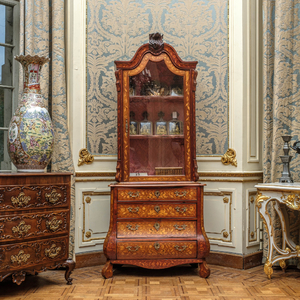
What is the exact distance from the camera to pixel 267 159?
349cm

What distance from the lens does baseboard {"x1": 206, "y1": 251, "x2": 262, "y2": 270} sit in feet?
11.2

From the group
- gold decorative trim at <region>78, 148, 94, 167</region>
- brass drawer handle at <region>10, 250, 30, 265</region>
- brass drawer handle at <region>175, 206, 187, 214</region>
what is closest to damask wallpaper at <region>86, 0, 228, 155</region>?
gold decorative trim at <region>78, 148, 94, 167</region>

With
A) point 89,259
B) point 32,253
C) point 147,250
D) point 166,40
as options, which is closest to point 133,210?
point 147,250

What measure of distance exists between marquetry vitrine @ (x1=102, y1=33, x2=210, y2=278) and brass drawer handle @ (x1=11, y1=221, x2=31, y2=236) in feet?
2.46

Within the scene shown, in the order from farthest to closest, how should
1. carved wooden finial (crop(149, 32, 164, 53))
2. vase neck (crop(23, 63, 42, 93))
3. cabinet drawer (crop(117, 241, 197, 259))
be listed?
carved wooden finial (crop(149, 32, 164, 53)) < cabinet drawer (crop(117, 241, 197, 259)) < vase neck (crop(23, 63, 42, 93))

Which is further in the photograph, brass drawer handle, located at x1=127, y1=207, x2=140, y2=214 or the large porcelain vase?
brass drawer handle, located at x1=127, y1=207, x2=140, y2=214

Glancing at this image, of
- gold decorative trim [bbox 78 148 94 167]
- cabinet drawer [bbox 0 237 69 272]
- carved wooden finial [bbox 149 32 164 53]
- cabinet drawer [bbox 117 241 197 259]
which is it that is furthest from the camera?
gold decorative trim [bbox 78 148 94 167]

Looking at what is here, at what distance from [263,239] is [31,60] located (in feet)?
8.78

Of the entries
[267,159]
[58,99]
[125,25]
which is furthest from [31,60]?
[267,159]

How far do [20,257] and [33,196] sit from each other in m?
0.42

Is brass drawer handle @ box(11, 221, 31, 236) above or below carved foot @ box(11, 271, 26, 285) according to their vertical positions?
above

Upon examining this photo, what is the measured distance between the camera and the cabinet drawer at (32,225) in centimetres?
245

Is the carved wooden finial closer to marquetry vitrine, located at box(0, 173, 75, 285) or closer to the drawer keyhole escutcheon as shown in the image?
marquetry vitrine, located at box(0, 173, 75, 285)

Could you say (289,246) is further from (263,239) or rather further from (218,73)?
(218,73)
